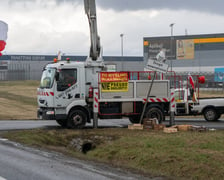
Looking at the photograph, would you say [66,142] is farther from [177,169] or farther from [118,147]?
[177,169]

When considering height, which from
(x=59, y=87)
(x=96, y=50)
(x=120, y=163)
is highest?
(x=96, y=50)

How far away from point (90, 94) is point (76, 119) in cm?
119

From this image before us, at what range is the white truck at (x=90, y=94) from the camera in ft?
60.7

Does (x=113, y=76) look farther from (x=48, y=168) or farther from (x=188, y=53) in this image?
(x=188, y=53)

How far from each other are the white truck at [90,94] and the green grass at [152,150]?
6.79 feet

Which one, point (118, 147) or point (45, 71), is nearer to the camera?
point (118, 147)

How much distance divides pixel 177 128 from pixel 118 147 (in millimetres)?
4230

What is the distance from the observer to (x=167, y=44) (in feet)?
312

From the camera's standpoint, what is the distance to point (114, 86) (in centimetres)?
1900

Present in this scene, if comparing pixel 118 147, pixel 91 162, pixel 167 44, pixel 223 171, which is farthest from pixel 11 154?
pixel 167 44

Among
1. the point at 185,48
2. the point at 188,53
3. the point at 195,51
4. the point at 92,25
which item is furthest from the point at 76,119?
the point at 195,51

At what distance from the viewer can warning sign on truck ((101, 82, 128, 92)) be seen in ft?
62.0

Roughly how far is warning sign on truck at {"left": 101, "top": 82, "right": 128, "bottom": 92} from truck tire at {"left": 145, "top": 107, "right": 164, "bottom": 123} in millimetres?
1382

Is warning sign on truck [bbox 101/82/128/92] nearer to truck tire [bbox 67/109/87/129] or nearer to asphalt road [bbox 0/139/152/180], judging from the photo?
truck tire [bbox 67/109/87/129]
